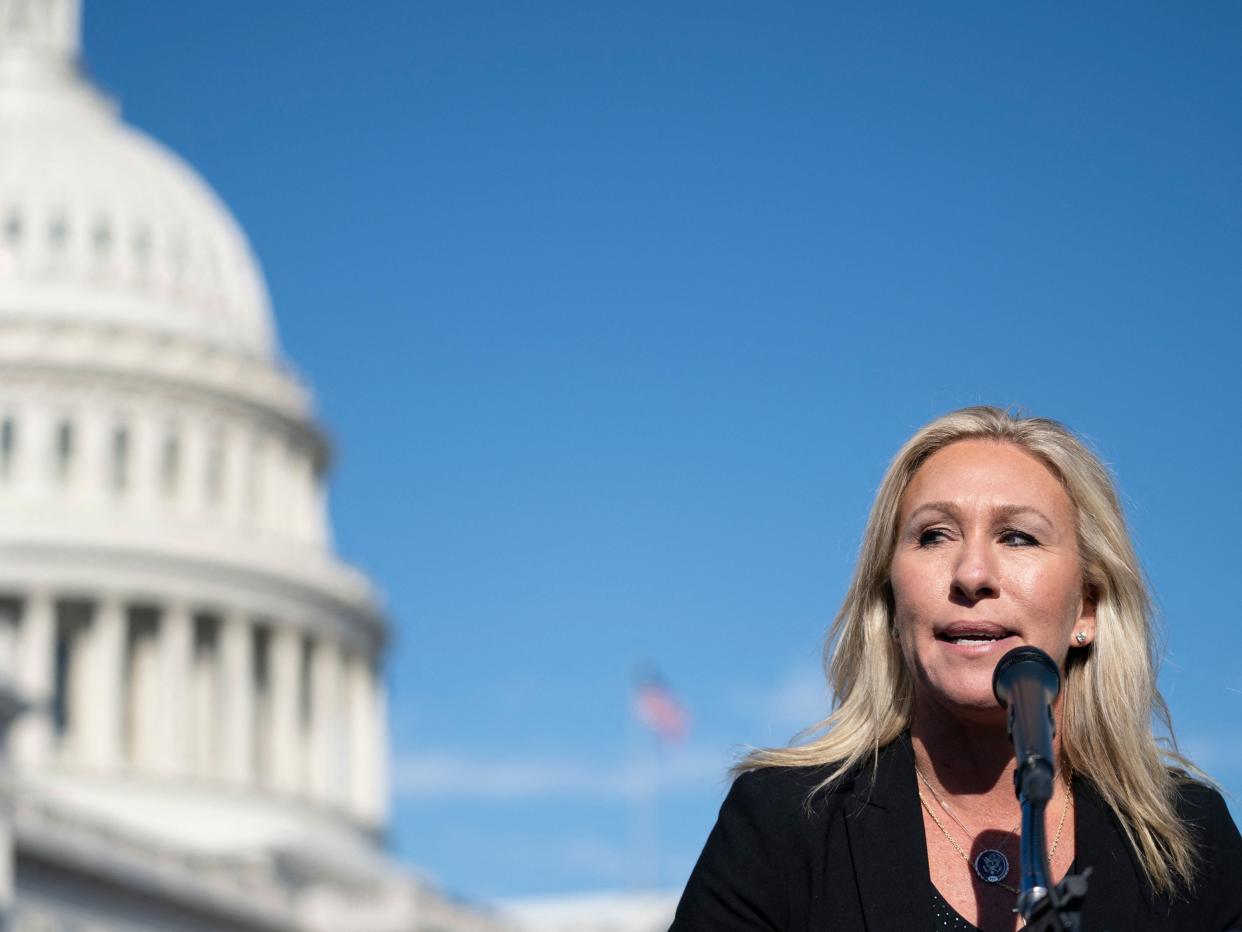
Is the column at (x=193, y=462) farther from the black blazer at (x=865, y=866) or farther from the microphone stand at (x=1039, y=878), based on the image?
the microphone stand at (x=1039, y=878)

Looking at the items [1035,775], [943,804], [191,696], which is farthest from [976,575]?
[191,696]

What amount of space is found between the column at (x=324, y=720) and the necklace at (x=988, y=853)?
267 feet

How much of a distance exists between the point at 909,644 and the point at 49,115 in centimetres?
9483

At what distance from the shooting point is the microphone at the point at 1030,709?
4.21 m

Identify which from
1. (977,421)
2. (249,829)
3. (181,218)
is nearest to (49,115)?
(181,218)

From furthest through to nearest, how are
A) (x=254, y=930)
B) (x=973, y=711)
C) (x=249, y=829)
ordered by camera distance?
(x=249, y=829)
(x=254, y=930)
(x=973, y=711)

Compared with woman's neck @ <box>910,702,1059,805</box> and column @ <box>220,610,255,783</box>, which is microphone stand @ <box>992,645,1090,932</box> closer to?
woman's neck @ <box>910,702,1059,805</box>

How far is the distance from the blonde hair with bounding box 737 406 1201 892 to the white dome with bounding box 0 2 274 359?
3235 inches

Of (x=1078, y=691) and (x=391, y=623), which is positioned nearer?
(x=1078, y=691)

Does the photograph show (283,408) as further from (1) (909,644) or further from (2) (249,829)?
(1) (909,644)

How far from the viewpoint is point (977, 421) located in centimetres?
530

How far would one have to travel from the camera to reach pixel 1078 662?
526 centimetres

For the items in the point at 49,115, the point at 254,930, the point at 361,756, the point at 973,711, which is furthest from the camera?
the point at 49,115

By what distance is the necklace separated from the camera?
16.0 ft
